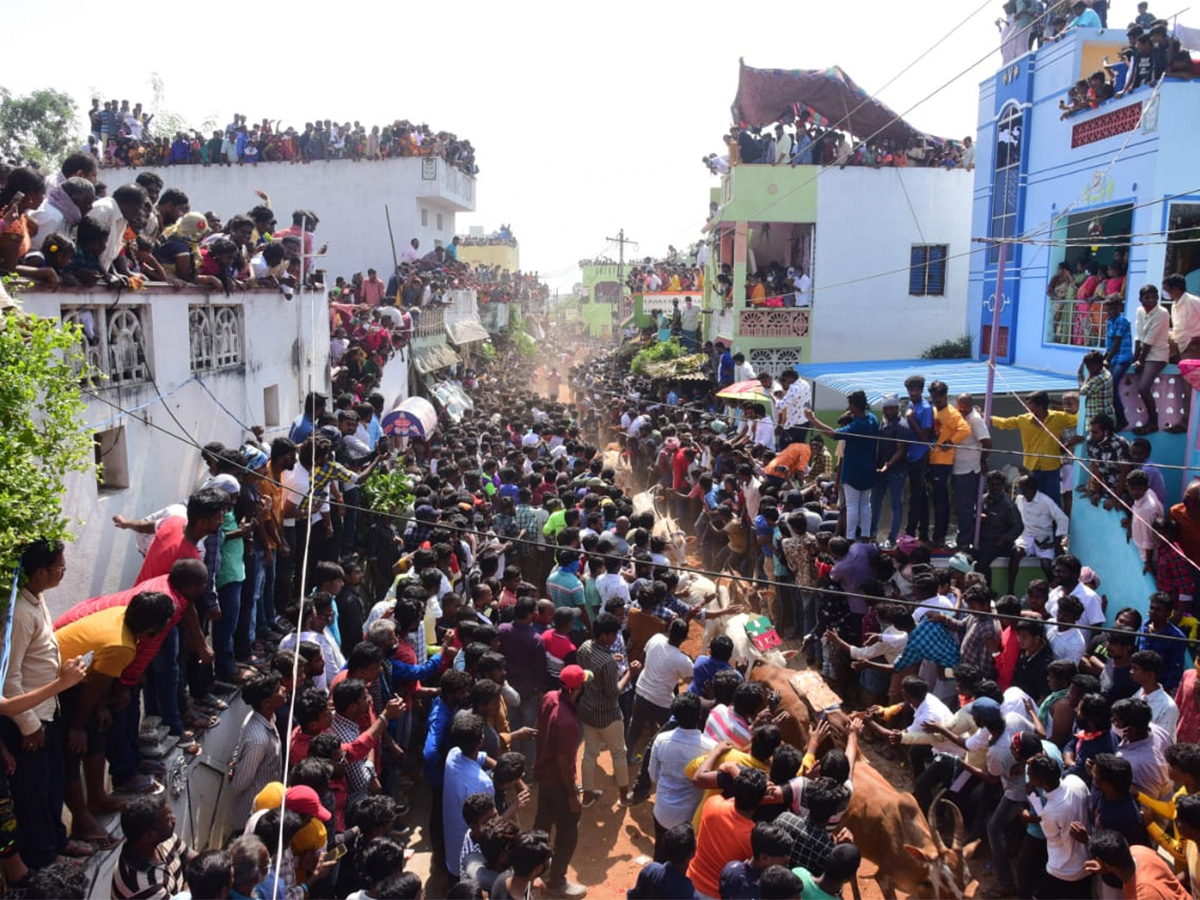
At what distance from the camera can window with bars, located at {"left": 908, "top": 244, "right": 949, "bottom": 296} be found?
2250 cm

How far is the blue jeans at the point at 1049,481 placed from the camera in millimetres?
10031

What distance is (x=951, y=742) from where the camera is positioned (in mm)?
6113

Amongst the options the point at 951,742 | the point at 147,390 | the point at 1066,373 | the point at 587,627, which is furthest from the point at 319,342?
the point at 1066,373

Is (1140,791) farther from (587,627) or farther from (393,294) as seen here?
(393,294)

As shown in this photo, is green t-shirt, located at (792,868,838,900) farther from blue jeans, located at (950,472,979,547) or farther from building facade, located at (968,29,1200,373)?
building facade, located at (968,29,1200,373)

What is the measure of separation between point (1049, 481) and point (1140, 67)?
6.75 metres

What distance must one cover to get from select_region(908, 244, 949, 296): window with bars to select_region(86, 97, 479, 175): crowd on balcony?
13.1m

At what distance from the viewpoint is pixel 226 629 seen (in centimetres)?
656

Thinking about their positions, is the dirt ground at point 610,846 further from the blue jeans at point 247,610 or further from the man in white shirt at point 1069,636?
the blue jeans at point 247,610

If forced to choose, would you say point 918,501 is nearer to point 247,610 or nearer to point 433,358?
point 247,610

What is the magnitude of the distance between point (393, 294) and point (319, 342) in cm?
894

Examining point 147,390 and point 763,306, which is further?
point 763,306

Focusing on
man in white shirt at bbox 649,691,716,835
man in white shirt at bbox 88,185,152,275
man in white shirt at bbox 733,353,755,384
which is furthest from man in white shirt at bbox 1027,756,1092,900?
man in white shirt at bbox 733,353,755,384

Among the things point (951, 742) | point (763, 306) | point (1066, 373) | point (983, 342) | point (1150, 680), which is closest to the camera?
point (1150, 680)
